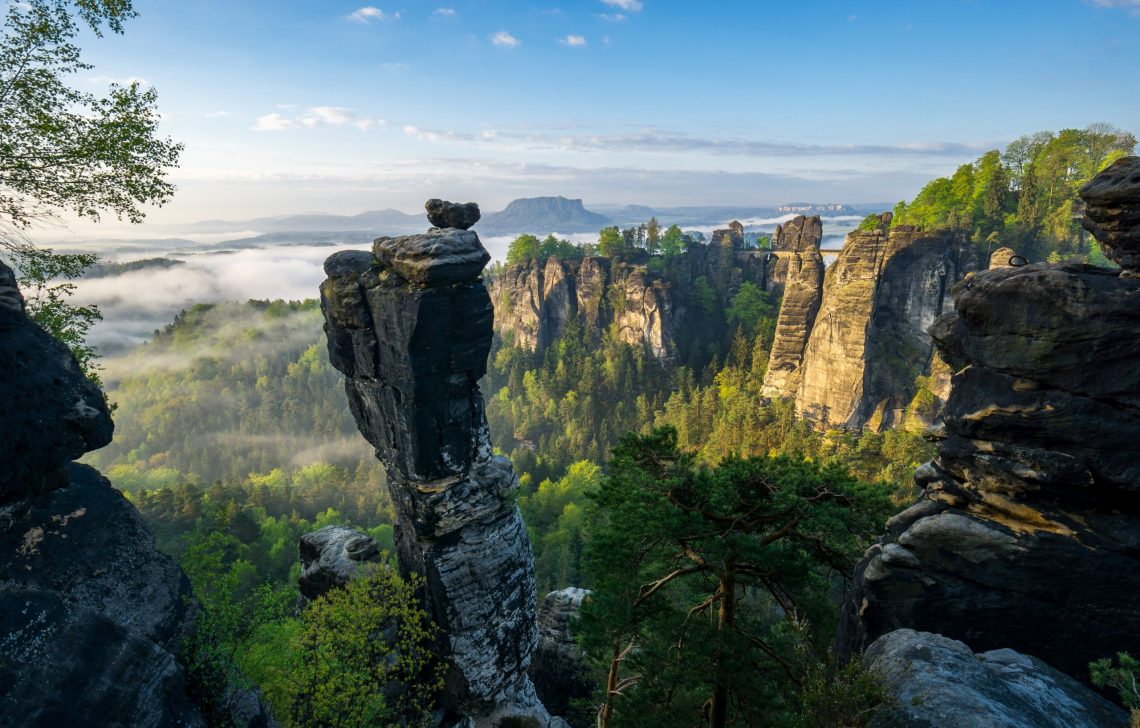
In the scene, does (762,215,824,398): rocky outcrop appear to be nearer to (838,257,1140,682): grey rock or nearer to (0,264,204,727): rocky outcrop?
(838,257,1140,682): grey rock

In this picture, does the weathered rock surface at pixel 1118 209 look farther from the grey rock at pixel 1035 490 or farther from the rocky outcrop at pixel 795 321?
the rocky outcrop at pixel 795 321

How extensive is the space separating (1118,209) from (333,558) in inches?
978

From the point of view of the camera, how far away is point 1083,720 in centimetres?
747

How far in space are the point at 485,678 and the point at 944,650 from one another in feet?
50.0

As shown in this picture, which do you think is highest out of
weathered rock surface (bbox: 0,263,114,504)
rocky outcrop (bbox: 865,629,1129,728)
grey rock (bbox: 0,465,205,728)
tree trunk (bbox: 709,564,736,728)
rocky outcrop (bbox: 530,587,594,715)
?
weathered rock surface (bbox: 0,263,114,504)

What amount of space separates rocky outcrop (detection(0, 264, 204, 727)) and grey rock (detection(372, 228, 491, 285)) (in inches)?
341

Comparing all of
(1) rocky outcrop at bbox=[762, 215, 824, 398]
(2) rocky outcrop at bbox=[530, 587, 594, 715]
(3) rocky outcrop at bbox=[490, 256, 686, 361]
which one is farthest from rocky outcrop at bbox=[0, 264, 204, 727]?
(3) rocky outcrop at bbox=[490, 256, 686, 361]

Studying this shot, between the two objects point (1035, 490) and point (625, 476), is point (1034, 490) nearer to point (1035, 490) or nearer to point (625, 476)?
point (1035, 490)

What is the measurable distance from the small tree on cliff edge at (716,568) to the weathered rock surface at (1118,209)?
21.2ft

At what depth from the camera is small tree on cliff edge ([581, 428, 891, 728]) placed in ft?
33.5

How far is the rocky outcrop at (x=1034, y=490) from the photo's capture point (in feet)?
29.3

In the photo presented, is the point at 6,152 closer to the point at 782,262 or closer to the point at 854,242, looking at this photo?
the point at 854,242

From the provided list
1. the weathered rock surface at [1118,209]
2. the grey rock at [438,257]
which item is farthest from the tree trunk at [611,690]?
the weathered rock surface at [1118,209]

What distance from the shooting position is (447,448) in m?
17.9
